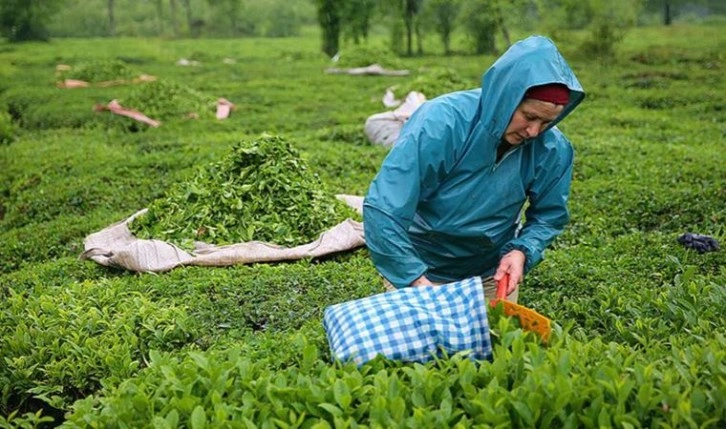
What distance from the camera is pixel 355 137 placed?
9.83 metres

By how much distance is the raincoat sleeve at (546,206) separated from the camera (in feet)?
11.3

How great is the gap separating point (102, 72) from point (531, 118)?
1526 centimetres

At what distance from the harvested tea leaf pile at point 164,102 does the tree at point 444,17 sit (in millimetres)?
14278

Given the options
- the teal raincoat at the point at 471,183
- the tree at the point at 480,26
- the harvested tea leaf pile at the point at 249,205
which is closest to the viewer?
the teal raincoat at the point at 471,183

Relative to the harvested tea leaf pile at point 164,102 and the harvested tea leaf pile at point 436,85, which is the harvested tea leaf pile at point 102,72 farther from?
the harvested tea leaf pile at point 436,85

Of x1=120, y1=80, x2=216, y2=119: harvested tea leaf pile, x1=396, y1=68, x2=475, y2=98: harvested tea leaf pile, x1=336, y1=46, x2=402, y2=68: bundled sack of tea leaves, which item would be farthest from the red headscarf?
x1=336, y1=46, x2=402, y2=68: bundled sack of tea leaves

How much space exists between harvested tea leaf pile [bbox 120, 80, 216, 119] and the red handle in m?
8.86

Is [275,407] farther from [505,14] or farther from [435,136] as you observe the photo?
[505,14]

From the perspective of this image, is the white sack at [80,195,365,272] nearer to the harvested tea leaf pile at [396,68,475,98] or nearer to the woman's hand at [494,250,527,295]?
the woman's hand at [494,250,527,295]

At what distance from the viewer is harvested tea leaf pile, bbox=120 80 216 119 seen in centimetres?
1160

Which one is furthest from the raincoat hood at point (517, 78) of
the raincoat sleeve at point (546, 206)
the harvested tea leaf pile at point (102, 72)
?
the harvested tea leaf pile at point (102, 72)

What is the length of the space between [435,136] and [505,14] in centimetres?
1845

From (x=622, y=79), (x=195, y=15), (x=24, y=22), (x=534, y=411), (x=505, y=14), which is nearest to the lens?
(x=534, y=411)

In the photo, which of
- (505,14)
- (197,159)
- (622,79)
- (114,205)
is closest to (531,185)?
(114,205)
